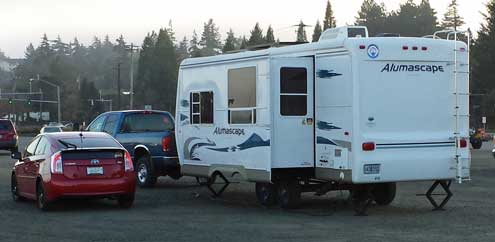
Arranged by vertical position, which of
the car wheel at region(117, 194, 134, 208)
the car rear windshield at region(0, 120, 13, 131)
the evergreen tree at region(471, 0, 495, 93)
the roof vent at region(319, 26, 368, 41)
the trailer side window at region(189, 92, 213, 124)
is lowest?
the car wheel at region(117, 194, 134, 208)

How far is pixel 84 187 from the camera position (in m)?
13.6

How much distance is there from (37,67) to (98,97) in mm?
45496

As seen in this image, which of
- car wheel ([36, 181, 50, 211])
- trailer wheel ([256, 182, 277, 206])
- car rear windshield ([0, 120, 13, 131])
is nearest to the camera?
car wheel ([36, 181, 50, 211])

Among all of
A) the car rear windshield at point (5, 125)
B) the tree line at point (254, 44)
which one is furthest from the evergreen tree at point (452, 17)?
the car rear windshield at point (5, 125)

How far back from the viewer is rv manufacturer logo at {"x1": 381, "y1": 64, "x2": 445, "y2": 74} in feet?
42.2

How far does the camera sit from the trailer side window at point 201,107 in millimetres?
15369

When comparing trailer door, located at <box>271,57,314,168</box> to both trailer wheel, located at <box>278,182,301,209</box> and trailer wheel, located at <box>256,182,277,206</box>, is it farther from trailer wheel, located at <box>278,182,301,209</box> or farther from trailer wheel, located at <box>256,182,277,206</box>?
trailer wheel, located at <box>256,182,277,206</box>

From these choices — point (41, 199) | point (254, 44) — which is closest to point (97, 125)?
point (41, 199)

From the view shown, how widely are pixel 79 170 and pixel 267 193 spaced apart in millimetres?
3505

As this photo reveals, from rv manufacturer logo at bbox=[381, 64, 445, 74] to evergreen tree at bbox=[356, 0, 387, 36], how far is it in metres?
115

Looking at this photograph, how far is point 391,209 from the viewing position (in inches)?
560

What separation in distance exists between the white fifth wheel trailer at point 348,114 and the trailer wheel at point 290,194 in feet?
0.06

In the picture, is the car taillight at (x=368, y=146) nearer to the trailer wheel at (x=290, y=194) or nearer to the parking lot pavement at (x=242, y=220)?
the parking lot pavement at (x=242, y=220)

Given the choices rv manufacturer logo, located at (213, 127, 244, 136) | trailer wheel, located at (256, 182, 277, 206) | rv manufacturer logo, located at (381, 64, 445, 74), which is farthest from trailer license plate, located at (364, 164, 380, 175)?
rv manufacturer logo, located at (213, 127, 244, 136)
